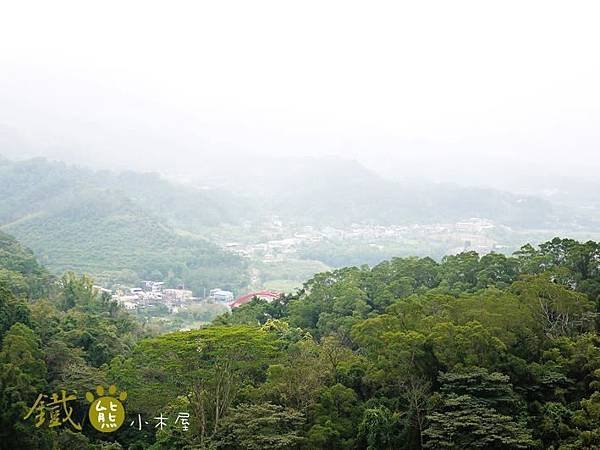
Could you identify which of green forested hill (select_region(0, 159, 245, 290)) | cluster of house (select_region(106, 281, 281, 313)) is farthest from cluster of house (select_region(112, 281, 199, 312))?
green forested hill (select_region(0, 159, 245, 290))

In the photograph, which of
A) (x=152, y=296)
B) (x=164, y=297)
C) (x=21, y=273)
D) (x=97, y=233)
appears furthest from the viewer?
(x=97, y=233)

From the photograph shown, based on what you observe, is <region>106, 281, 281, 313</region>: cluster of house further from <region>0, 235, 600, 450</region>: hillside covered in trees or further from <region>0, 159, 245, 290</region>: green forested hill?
<region>0, 235, 600, 450</region>: hillside covered in trees

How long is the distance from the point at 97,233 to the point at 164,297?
11.5 m

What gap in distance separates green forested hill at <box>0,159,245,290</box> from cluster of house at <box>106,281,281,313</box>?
1342mm

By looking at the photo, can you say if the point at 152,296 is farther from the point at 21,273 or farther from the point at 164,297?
the point at 21,273

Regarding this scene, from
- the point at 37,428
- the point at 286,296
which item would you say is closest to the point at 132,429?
the point at 37,428

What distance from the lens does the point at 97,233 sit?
44.7 m

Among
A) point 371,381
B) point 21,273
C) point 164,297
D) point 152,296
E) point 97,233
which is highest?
point 371,381

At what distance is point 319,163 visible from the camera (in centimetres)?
10088

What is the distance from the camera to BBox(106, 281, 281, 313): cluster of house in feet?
108

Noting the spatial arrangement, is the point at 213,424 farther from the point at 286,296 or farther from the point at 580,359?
the point at 286,296

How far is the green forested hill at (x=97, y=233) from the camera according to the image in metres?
40.5

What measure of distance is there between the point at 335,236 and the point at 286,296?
41.1 meters

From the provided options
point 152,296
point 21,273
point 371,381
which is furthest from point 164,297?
point 371,381
